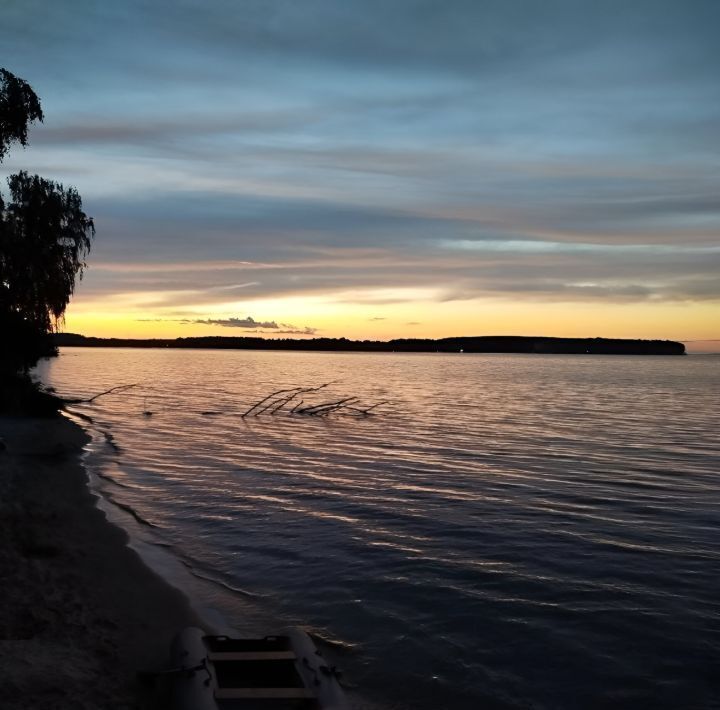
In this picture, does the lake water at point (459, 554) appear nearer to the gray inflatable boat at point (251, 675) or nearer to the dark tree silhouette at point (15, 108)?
the gray inflatable boat at point (251, 675)

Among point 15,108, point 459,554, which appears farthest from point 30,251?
point 459,554

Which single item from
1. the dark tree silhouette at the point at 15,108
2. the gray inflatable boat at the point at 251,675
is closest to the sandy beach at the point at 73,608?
the gray inflatable boat at the point at 251,675

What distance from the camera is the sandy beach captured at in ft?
19.9

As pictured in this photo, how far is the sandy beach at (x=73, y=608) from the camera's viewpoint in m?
6.06

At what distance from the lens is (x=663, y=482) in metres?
19.6

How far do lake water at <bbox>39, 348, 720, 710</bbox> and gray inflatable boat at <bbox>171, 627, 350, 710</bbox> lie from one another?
738mm

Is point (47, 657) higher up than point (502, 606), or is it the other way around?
point (47, 657)

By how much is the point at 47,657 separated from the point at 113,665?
0.74 meters

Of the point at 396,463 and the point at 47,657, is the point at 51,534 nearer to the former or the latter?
the point at 47,657

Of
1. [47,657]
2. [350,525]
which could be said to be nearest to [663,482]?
[350,525]

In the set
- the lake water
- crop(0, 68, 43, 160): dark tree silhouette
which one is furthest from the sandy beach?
crop(0, 68, 43, 160): dark tree silhouette

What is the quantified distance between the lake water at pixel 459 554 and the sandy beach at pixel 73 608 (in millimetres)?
945

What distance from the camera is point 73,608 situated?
826 centimetres

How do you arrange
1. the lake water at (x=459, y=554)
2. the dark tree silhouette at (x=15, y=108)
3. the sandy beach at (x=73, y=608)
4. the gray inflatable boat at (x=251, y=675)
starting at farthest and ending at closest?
1. the dark tree silhouette at (x=15, y=108)
2. the lake water at (x=459, y=554)
3. the gray inflatable boat at (x=251, y=675)
4. the sandy beach at (x=73, y=608)
